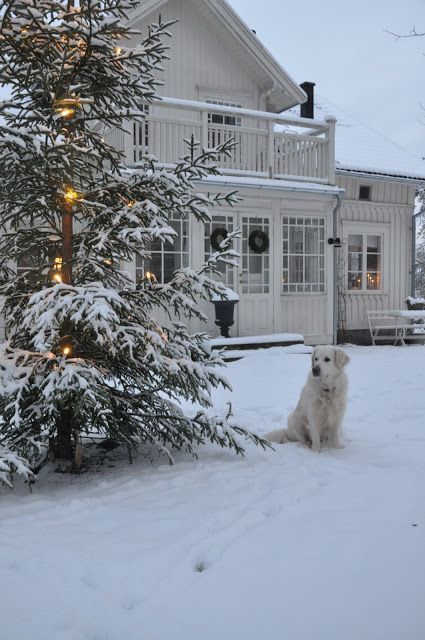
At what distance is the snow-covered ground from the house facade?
6531mm

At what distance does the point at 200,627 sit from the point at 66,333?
2.21 m

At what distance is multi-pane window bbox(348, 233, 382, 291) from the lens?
13.4m

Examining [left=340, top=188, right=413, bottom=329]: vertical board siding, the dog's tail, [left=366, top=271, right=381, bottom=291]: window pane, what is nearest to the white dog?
the dog's tail

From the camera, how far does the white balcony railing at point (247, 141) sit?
32.7 ft

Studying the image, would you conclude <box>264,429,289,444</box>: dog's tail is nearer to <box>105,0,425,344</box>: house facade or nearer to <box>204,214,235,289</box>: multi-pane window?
<box>105,0,425,344</box>: house facade

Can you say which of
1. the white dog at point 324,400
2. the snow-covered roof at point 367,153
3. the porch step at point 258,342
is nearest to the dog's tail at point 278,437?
the white dog at point 324,400

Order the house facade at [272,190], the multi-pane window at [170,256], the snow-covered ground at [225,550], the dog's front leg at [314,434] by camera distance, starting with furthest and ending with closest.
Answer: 1. the house facade at [272,190]
2. the multi-pane window at [170,256]
3. the dog's front leg at [314,434]
4. the snow-covered ground at [225,550]

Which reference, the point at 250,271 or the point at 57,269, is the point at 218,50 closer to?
the point at 250,271

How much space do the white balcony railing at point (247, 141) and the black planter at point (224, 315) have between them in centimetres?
264

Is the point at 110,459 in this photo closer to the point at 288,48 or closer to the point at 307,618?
the point at 307,618

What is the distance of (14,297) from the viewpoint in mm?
3678

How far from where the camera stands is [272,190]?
1064cm

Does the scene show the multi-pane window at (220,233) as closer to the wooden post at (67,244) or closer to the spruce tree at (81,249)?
the spruce tree at (81,249)

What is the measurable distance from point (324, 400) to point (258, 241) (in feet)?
22.4
